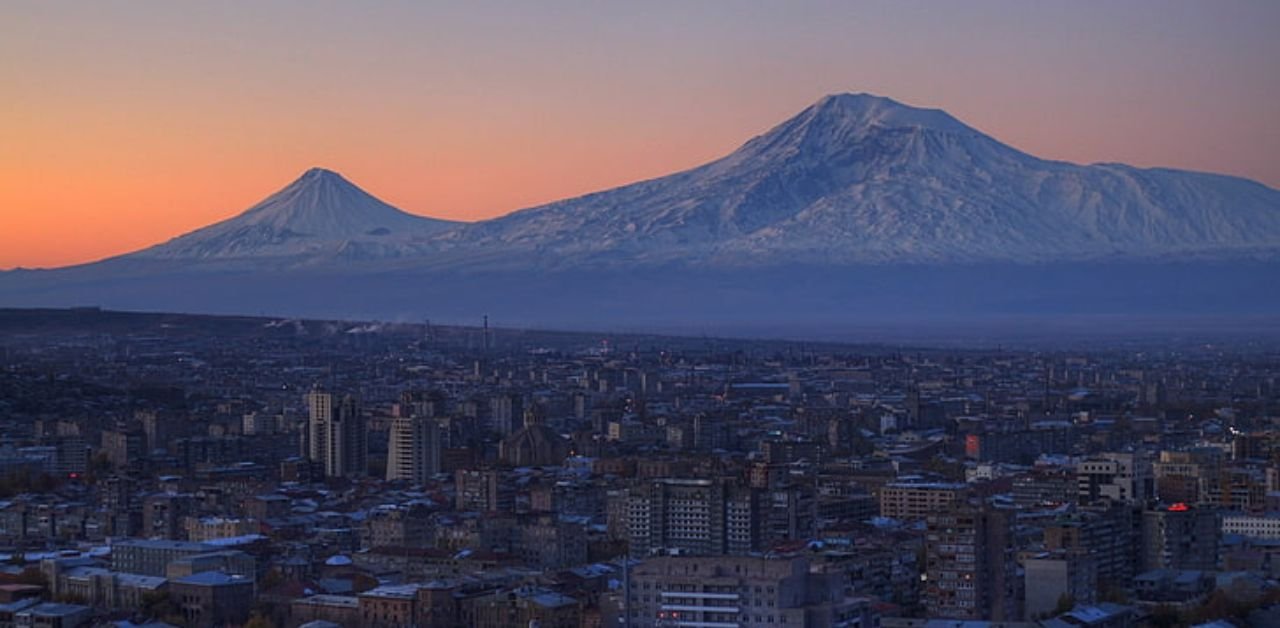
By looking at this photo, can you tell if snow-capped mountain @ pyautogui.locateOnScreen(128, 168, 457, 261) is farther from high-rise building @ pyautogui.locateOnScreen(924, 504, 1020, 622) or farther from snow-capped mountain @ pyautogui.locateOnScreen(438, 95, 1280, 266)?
high-rise building @ pyautogui.locateOnScreen(924, 504, 1020, 622)

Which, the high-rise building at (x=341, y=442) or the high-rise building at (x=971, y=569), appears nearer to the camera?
the high-rise building at (x=971, y=569)

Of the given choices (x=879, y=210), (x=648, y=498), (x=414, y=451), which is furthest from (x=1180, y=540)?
(x=879, y=210)

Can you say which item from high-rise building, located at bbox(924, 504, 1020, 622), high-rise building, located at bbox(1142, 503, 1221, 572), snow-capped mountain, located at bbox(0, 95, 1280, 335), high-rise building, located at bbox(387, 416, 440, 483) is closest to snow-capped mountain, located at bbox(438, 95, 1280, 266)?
snow-capped mountain, located at bbox(0, 95, 1280, 335)

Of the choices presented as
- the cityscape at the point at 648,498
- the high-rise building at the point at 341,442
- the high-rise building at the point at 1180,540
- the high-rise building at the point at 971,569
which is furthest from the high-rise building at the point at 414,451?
the high-rise building at the point at 971,569

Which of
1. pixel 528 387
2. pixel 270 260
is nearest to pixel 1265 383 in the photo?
pixel 528 387

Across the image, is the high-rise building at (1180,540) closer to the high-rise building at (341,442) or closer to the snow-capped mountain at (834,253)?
the high-rise building at (341,442)

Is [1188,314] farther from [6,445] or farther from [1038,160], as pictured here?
[6,445]
